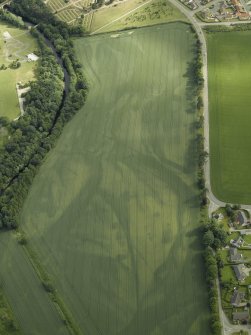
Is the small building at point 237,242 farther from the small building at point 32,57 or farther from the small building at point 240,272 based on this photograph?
the small building at point 32,57

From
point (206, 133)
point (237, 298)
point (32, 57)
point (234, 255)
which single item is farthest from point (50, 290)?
point (32, 57)

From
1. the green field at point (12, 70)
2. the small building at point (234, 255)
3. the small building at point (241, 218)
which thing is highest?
the green field at point (12, 70)

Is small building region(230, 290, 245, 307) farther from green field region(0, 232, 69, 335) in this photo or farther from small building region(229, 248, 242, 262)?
green field region(0, 232, 69, 335)

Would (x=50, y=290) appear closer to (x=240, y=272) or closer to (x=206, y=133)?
(x=240, y=272)

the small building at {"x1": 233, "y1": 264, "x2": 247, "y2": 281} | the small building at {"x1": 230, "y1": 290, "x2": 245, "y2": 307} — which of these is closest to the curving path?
the small building at {"x1": 230, "y1": 290, "x2": 245, "y2": 307}

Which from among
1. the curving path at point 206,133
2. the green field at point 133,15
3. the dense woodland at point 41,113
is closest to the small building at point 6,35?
the dense woodland at point 41,113

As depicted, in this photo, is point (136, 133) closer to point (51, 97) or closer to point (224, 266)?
point (51, 97)
